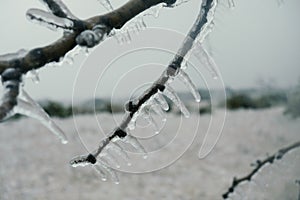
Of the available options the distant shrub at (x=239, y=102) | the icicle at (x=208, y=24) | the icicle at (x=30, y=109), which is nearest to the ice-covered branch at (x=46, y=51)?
the icicle at (x=30, y=109)

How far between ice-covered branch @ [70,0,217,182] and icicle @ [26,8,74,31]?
11 cm

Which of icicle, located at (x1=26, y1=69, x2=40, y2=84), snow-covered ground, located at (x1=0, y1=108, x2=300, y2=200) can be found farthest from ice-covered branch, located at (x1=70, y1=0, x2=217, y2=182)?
snow-covered ground, located at (x1=0, y1=108, x2=300, y2=200)

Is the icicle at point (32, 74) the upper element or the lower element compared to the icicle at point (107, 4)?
upper

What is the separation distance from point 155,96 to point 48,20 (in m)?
0.13

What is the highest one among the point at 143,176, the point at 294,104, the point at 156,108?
the point at 156,108

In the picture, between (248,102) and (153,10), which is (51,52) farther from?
(248,102)

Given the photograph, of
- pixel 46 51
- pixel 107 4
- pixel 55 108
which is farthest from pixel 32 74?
pixel 55 108

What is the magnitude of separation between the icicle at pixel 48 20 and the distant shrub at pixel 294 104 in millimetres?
742

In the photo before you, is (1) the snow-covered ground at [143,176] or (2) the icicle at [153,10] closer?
(2) the icicle at [153,10]

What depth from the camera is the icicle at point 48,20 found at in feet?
0.82

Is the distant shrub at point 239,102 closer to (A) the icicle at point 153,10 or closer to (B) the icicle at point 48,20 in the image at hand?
(A) the icicle at point 153,10

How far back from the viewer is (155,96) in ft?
1.19

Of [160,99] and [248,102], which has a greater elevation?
[160,99]

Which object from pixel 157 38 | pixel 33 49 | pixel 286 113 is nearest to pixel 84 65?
pixel 157 38
